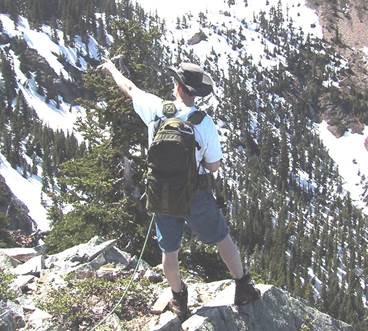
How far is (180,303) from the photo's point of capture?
6648mm

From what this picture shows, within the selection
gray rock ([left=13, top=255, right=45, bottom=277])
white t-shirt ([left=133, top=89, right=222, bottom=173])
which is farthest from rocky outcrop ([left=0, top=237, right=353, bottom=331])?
white t-shirt ([left=133, top=89, right=222, bottom=173])

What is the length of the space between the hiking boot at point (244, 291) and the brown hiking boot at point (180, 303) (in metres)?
0.66

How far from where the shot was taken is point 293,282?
4513 inches

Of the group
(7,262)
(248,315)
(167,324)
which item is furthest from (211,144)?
(7,262)

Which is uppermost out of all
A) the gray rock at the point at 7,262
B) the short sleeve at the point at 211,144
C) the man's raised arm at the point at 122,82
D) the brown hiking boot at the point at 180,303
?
the man's raised arm at the point at 122,82

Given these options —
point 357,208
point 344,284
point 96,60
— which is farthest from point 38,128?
point 357,208

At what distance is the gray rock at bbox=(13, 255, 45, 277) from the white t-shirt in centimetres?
373

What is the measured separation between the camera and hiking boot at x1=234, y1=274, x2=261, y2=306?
687 centimetres

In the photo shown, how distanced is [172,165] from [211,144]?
0.53 m

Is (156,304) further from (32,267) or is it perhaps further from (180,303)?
(32,267)

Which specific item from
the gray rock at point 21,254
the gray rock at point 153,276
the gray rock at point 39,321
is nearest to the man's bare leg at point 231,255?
the gray rock at point 153,276

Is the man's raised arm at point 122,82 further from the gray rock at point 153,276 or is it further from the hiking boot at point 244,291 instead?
the gray rock at point 153,276

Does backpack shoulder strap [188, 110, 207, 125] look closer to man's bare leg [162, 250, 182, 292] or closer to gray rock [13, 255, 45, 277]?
man's bare leg [162, 250, 182, 292]

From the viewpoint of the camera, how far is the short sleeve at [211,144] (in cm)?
591
